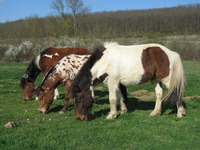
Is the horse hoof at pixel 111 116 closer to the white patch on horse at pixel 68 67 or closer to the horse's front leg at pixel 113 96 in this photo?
the horse's front leg at pixel 113 96

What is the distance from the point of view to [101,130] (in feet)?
20.0

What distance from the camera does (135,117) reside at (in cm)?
727

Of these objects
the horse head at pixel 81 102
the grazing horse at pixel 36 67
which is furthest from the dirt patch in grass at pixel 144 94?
the horse head at pixel 81 102

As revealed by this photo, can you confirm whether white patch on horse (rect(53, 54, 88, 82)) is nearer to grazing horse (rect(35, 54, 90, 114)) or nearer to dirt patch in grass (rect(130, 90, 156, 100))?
grazing horse (rect(35, 54, 90, 114))

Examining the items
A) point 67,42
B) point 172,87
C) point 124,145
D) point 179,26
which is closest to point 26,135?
point 124,145

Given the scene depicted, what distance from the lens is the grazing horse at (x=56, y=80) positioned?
7953 millimetres

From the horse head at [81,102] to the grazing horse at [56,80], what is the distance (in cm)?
134

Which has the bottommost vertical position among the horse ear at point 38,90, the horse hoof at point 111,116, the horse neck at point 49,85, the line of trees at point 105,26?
the horse hoof at point 111,116

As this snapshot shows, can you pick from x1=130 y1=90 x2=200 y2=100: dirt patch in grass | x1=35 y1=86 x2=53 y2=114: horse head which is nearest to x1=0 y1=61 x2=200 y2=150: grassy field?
x1=35 y1=86 x2=53 y2=114: horse head

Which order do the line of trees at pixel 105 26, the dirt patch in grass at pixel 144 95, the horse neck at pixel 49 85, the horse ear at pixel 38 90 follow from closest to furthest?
the horse ear at pixel 38 90
the horse neck at pixel 49 85
the dirt patch in grass at pixel 144 95
the line of trees at pixel 105 26

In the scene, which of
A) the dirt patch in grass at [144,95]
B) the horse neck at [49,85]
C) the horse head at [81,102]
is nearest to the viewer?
the horse head at [81,102]

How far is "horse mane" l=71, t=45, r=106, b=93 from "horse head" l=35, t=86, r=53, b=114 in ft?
4.36

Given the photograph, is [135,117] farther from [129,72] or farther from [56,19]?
[56,19]

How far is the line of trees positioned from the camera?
34.9 metres
